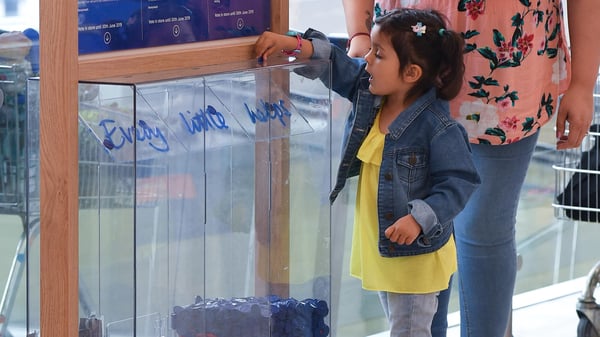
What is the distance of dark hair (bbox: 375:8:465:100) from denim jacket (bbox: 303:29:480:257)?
4cm

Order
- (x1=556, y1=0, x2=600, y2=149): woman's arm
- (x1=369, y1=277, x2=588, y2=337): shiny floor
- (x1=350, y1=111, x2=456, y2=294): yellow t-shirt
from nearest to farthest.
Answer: (x1=350, y1=111, x2=456, y2=294): yellow t-shirt → (x1=556, y1=0, x2=600, y2=149): woman's arm → (x1=369, y1=277, x2=588, y2=337): shiny floor

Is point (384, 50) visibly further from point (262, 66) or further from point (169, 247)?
point (169, 247)

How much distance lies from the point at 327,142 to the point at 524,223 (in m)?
2.43

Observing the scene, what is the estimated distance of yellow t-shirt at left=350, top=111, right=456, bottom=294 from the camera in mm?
1993

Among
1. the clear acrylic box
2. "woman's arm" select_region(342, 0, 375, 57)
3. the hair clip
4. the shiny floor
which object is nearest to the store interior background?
the shiny floor

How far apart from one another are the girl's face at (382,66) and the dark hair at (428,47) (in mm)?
10

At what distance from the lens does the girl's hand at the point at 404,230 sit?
189cm

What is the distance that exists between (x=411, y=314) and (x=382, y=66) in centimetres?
51

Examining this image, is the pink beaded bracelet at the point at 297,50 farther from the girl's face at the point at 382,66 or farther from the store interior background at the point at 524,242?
the store interior background at the point at 524,242

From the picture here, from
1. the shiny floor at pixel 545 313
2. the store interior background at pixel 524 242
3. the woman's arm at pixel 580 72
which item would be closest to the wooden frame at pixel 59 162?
the store interior background at pixel 524 242

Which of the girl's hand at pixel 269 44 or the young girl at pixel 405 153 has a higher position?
the girl's hand at pixel 269 44

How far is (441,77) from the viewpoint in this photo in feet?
6.58

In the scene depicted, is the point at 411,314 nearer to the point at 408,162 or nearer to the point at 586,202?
the point at 408,162

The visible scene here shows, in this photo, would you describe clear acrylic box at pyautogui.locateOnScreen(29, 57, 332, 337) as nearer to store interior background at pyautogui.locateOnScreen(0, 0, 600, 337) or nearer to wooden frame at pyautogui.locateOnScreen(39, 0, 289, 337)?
wooden frame at pyautogui.locateOnScreen(39, 0, 289, 337)
